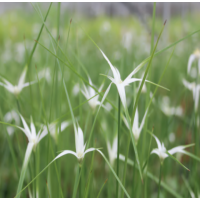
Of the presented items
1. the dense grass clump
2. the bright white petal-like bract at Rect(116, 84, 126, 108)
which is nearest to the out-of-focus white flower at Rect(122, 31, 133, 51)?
the dense grass clump

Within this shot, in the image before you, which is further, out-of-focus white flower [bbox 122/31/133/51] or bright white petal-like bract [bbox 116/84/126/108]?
out-of-focus white flower [bbox 122/31/133/51]

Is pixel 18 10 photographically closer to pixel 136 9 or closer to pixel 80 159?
pixel 136 9

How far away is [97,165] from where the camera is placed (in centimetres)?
73

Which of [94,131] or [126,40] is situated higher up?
[126,40]

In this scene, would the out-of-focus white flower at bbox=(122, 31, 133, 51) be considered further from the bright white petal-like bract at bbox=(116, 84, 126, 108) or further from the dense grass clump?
the bright white petal-like bract at bbox=(116, 84, 126, 108)

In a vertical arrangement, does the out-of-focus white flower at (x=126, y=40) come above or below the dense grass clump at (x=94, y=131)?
above

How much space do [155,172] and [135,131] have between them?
0.44m

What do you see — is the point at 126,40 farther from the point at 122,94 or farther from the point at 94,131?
the point at 122,94

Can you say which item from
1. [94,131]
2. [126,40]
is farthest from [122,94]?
[126,40]

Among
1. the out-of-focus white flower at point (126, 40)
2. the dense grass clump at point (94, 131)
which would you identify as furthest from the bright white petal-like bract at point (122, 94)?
the out-of-focus white flower at point (126, 40)

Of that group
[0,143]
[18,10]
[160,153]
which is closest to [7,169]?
[0,143]

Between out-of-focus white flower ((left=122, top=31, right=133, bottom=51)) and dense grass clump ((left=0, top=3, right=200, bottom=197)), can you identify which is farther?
out-of-focus white flower ((left=122, top=31, right=133, bottom=51))

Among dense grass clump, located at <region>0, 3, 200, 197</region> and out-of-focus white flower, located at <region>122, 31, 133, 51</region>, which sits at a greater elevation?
out-of-focus white flower, located at <region>122, 31, 133, 51</region>

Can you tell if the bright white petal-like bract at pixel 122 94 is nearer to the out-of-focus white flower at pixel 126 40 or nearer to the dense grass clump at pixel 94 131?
the dense grass clump at pixel 94 131
